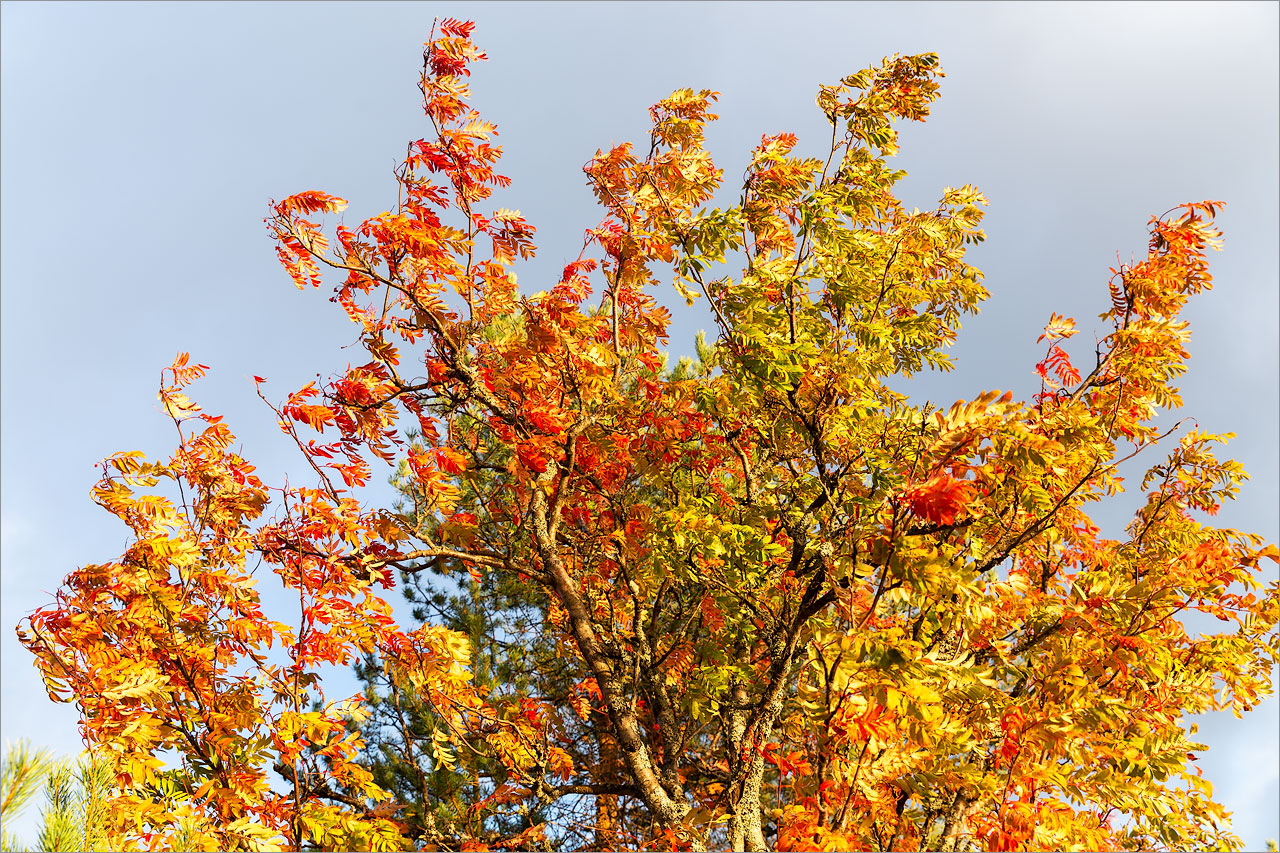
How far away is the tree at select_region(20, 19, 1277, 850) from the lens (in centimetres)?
449

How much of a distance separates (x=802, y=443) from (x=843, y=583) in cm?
229

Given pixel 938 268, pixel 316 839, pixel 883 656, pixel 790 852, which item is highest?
pixel 938 268

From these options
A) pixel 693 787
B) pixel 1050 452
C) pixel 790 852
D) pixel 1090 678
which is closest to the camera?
pixel 1050 452

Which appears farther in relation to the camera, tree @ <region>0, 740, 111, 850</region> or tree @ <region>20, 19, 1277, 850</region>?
tree @ <region>20, 19, 1277, 850</region>

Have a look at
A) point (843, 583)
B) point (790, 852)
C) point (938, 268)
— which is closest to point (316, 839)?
point (790, 852)

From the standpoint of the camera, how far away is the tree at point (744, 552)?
14.7 ft

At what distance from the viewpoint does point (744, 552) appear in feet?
20.0

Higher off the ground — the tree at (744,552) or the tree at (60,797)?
the tree at (744,552)

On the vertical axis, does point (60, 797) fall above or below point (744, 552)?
below

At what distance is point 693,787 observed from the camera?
26.8ft

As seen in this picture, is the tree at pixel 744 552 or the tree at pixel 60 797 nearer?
the tree at pixel 60 797

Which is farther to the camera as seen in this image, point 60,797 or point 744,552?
point 744,552

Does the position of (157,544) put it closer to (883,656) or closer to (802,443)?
(883,656)

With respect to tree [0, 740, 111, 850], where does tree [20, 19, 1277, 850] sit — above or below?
above
